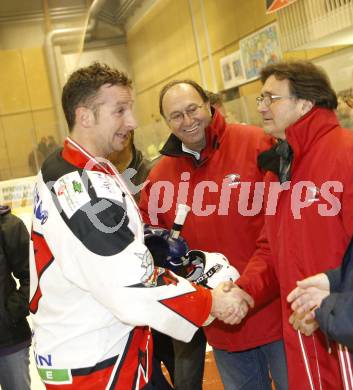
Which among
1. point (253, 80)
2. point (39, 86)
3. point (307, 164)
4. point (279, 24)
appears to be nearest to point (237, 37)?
point (253, 80)

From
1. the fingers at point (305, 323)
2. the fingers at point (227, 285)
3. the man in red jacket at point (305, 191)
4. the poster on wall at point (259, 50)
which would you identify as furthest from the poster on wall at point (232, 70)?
the fingers at point (305, 323)

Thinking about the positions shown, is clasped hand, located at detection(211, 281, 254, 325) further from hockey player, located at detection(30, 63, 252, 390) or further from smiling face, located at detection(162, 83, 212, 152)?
smiling face, located at detection(162, 83, 212, 152)

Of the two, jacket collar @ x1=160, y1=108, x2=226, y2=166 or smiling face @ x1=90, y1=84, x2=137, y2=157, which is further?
jacket collar @ x1=160, y1=108, x2=226, y2=166

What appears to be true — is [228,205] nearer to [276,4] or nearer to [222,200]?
[222,200]

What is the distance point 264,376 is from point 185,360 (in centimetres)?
44

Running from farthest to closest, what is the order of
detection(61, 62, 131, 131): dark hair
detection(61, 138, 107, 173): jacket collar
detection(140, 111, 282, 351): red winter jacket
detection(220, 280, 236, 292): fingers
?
detection(140, 111, 282, 351): red winter jacket
detection(220, 280, 236, 292): fingers
detection(61, 62, 131, 131): dark hair
detection(61, 138, 107, 173): jacket collar

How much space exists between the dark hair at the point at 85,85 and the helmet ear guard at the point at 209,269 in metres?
0.74

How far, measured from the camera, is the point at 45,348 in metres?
1.91

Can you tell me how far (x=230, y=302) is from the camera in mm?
2189

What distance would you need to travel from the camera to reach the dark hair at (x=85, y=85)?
77.8 inches

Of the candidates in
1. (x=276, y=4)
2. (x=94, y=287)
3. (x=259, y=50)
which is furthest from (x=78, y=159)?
(x=259, y=50)

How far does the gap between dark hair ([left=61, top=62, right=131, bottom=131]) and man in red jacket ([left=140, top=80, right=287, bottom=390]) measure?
62 centimetres

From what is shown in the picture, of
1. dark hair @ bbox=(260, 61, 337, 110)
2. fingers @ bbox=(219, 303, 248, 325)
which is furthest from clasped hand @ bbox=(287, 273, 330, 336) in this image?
dark hair @ bbox=(260, 61, 337, 110)

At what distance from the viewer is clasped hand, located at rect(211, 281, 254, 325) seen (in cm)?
214
